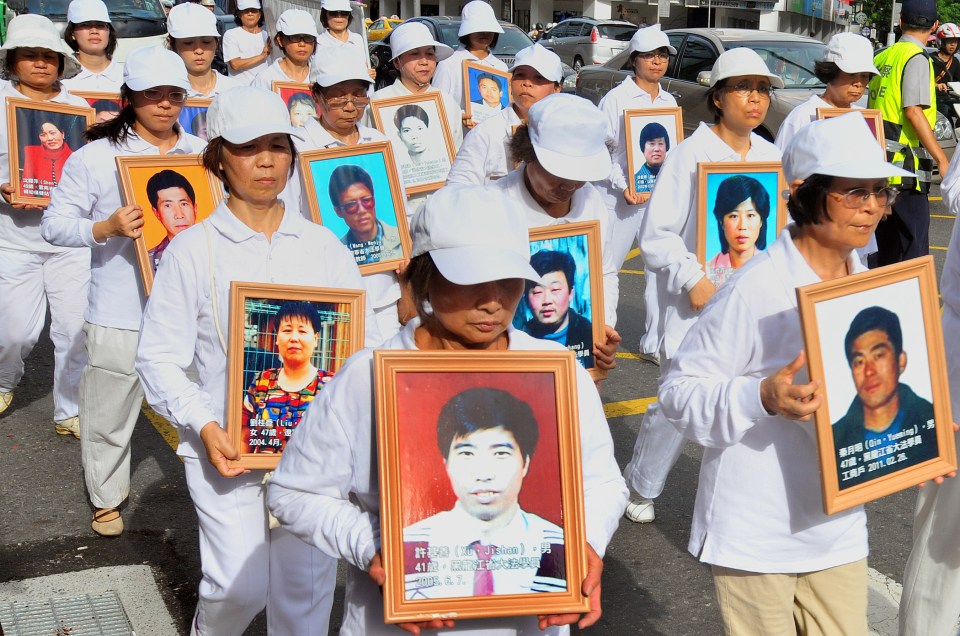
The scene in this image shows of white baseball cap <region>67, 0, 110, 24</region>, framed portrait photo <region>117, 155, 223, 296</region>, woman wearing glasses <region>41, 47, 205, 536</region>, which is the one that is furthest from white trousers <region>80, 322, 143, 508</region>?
white baseball cap <region>67, 0, 110, 24</region>

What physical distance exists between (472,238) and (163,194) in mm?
2805

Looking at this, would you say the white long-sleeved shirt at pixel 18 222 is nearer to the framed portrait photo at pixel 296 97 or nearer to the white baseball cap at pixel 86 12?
the white baseball cap at pixel 86 12

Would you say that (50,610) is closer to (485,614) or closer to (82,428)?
(82,428)

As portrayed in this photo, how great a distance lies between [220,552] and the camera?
13.0 feet

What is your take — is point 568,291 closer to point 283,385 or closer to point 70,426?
point 283,385

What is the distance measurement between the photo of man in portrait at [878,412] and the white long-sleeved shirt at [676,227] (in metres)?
1.98

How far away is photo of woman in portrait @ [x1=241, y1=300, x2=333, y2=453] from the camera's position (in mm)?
3758

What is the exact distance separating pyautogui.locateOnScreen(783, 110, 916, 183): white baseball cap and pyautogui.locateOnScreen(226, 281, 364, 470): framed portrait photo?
1393mm

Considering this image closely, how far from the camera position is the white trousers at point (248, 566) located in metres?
3.93

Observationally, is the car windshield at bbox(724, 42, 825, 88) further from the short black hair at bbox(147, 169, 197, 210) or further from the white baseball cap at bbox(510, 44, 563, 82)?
the short black hair at bbox(147, 169, 197, 210)

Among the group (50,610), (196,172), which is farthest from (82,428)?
(196,172)

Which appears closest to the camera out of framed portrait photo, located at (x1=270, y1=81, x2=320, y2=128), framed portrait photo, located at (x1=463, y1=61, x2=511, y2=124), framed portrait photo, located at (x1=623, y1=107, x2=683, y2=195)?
framed portrait photo, located at (x1=623, y1=107, x2=683, y2=195)

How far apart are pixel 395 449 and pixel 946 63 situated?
10.2 metres

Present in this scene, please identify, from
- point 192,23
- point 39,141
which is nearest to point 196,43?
point 192,23
